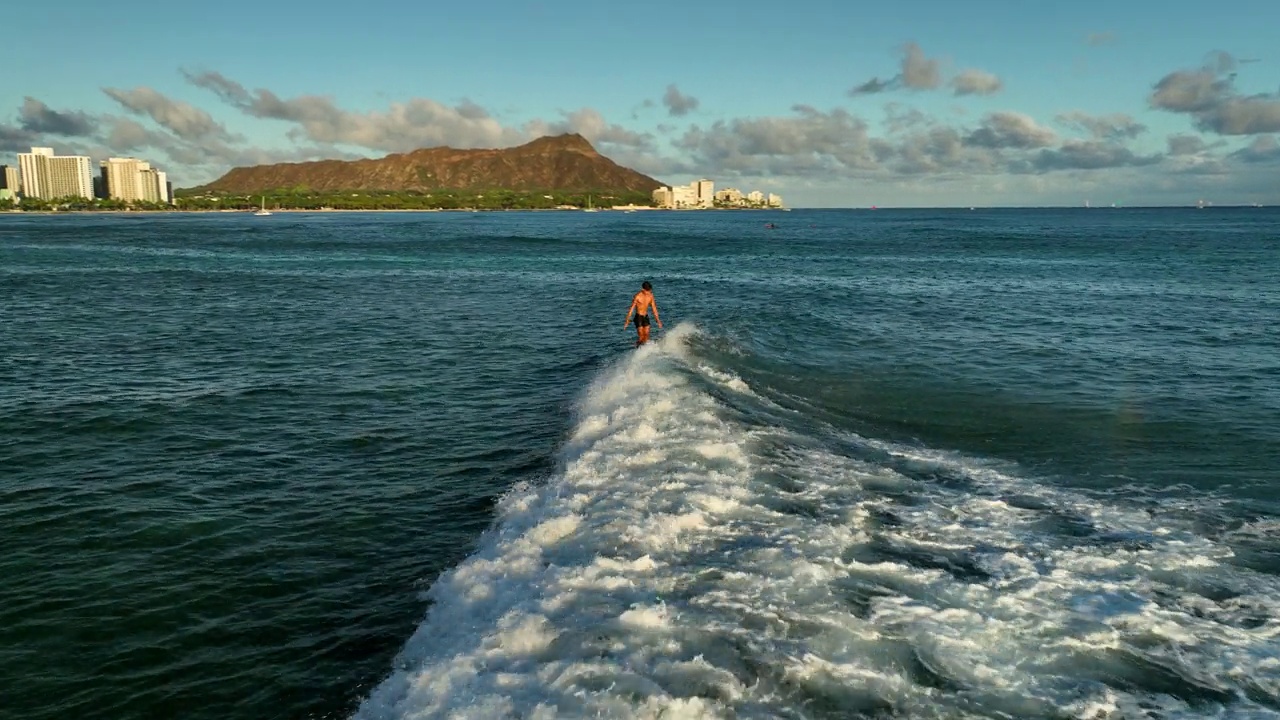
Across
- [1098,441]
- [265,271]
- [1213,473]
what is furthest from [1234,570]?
[265,271]

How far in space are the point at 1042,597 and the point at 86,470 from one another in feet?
55.2

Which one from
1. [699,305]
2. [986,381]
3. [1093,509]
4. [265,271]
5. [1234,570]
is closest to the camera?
[1234,570]

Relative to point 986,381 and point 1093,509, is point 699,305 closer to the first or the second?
point 986,381

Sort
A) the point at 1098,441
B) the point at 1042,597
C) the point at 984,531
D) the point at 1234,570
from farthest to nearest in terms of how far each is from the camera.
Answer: the point at 1098,441, the point at 984,531, the point at 1234,570, the point at 1042,597

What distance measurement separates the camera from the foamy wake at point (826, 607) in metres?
→ 8.05

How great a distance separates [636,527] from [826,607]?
10.6 ft

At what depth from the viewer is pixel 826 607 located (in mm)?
9711

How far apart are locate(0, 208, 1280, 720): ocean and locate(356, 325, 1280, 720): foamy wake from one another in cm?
5

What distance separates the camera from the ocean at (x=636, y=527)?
27.7 feet

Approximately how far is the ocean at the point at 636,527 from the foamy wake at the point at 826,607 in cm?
5

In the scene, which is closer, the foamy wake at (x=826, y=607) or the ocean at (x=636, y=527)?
the foamy wake at (x=826, y=607)

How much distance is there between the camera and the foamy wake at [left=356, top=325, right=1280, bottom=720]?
805 cm

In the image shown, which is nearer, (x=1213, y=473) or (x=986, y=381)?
(x=1213, y=473)

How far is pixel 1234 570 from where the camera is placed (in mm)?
11203
